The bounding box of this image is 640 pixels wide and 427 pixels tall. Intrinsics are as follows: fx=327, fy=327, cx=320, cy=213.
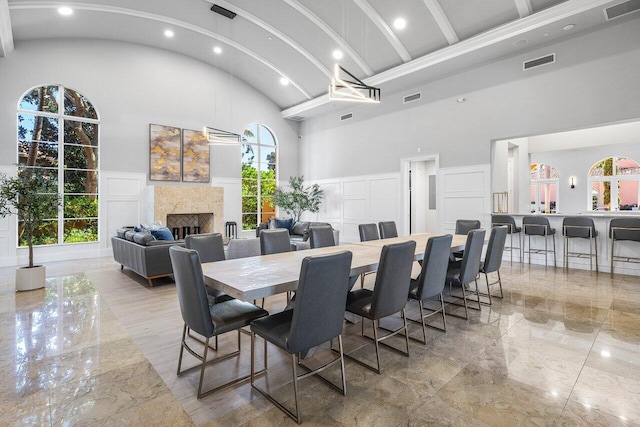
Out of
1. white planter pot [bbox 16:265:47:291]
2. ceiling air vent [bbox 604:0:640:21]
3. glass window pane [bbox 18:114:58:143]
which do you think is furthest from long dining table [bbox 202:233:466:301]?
glass window pane [bbox 18:114:58:143]

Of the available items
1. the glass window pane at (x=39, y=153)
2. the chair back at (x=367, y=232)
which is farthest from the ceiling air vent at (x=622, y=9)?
the glass window pane at (x=39, y=153)

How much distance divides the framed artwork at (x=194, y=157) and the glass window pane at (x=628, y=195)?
1328cm

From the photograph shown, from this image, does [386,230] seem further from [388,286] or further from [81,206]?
[81,206]

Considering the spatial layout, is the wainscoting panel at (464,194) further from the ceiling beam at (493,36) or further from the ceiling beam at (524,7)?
the ceiling beam at (524,7)

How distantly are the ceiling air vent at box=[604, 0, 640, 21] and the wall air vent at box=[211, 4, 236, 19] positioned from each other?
7.02m

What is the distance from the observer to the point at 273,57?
904cm

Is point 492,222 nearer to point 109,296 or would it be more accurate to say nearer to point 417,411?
point 417,411

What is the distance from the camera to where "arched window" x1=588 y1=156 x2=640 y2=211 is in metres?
10.6

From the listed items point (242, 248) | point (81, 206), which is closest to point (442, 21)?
point (242, 248)

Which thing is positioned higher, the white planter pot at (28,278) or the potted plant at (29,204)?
the potted plant at (29,204)

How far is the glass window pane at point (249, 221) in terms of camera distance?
34.9ft

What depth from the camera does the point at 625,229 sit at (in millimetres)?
5297

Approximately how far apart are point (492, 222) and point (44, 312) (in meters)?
7.49

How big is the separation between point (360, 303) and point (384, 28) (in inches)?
250
